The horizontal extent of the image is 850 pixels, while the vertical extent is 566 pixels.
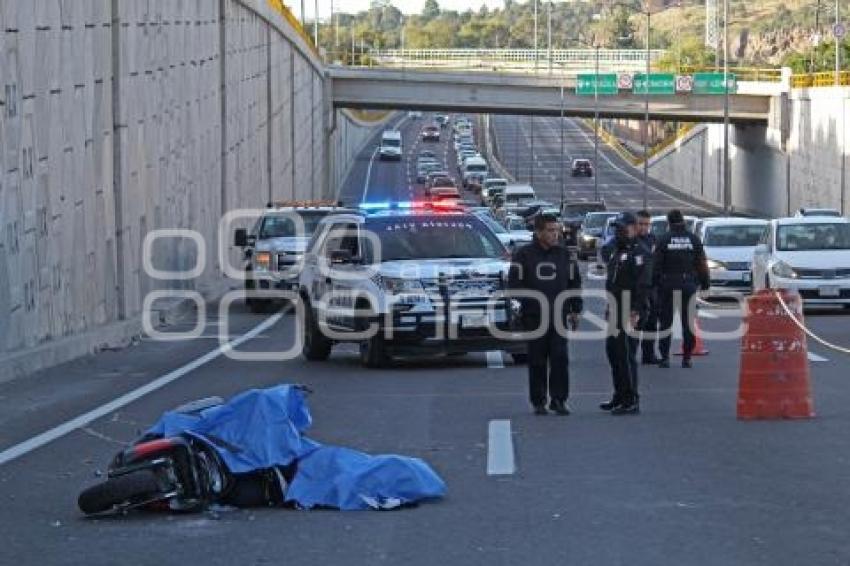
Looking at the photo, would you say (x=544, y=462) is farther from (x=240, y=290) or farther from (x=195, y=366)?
(x=240, y=290)

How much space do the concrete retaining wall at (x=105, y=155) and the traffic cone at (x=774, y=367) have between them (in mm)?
8596

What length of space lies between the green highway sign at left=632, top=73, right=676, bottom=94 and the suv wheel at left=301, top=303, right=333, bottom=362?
2720 inches

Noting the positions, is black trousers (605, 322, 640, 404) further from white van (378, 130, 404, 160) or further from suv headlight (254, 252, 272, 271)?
white van (378, 130, 404, 160)

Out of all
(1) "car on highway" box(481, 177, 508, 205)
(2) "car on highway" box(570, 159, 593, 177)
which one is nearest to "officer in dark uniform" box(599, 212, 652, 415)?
(1) "car on highway" box(481, 177, 508, 205)

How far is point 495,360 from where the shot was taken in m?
21.6

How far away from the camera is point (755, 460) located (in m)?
12.3

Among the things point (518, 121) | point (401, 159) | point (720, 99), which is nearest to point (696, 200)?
point (720, 99)

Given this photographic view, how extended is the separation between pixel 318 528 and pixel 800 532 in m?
2.62

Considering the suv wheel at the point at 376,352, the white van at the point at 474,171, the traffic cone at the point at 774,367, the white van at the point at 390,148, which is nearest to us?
the traffic cone at the point at 774,367

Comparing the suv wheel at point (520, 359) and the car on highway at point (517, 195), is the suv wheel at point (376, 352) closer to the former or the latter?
the suv wheel at point (520, 359)

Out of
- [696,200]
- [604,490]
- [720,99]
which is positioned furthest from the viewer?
[696,200]

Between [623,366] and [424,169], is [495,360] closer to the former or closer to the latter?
[623,366]

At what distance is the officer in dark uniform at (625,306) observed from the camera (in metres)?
15.4

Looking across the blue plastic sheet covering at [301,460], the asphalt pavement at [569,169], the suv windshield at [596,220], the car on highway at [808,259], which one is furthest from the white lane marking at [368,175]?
the blue plastic sheet covering at [301,460]
